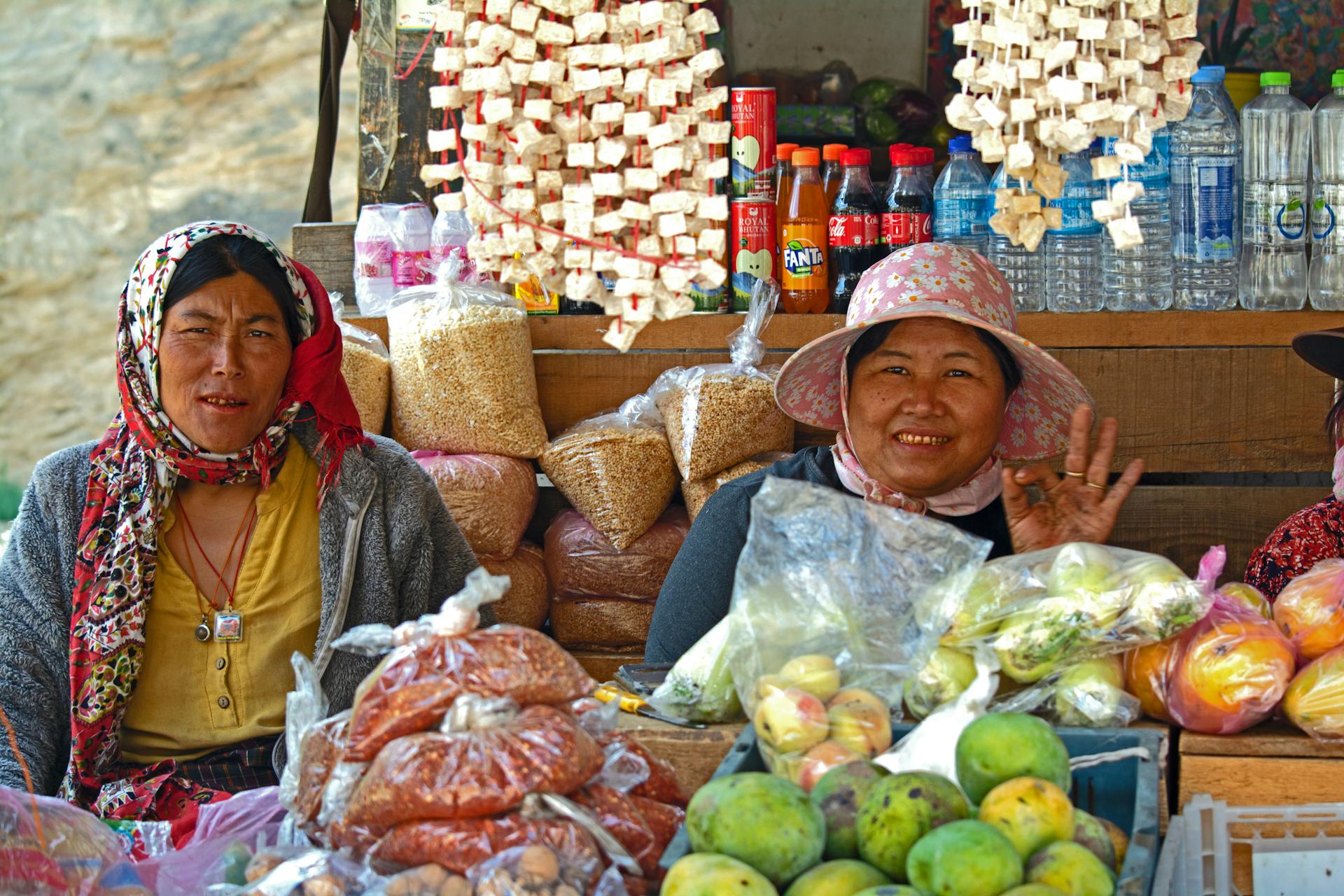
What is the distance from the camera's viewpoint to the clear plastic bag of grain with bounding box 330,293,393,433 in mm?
2502

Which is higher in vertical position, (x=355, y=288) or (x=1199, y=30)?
(x=1199, y=30)

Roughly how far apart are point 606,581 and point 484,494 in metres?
0.31

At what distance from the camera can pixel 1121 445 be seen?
8.32ft

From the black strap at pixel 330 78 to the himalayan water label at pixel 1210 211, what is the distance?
1.69 m

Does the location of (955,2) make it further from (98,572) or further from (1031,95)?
(98,572)

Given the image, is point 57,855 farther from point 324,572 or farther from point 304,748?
point 324,572

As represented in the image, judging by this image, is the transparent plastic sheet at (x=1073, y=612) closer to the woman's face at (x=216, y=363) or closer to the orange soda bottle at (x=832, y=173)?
the woman's face at (x=216, y=363)

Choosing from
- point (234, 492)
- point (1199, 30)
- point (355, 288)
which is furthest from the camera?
point (1199, 30)

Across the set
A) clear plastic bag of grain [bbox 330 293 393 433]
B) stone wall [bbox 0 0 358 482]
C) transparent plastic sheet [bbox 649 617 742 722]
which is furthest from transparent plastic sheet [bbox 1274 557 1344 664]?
stone wall [bbox 0 0 358 482]

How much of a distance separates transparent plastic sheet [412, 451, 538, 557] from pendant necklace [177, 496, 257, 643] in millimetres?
430

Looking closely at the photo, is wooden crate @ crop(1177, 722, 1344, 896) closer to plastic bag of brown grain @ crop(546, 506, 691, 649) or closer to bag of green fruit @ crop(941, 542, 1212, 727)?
bag of green fruit @ crop(941, 542, 1212, 727)

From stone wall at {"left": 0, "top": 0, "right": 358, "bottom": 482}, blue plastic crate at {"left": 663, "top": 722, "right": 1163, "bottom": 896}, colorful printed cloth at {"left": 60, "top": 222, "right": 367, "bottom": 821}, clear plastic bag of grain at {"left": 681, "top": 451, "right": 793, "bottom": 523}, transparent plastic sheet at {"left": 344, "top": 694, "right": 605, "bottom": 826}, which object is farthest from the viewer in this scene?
stone wall at {"left": 0, "top": 0, "right": 358, "bottom": 482}

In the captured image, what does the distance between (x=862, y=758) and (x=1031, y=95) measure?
0.91 meters

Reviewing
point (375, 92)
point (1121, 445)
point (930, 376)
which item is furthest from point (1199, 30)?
point (375, 92)
